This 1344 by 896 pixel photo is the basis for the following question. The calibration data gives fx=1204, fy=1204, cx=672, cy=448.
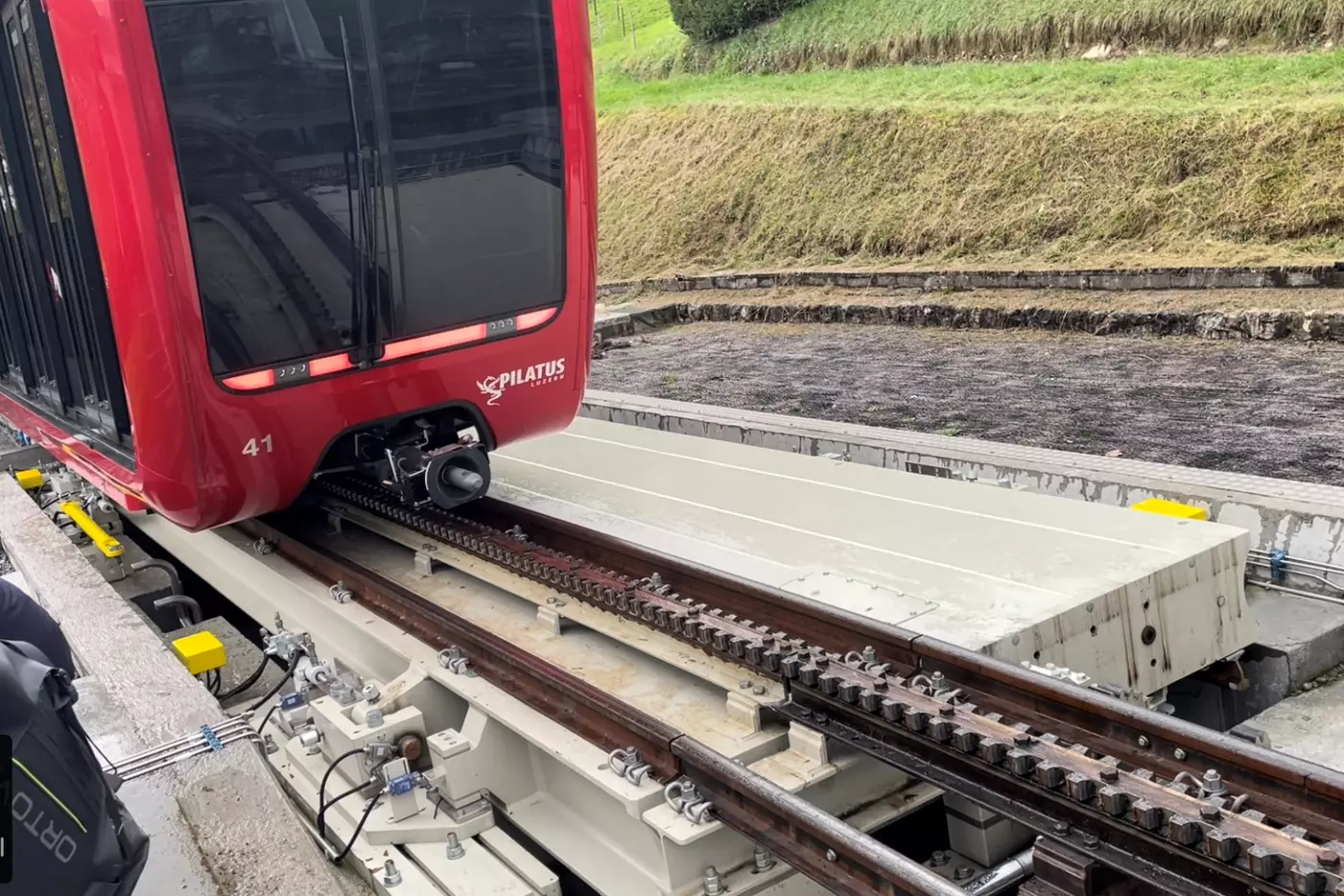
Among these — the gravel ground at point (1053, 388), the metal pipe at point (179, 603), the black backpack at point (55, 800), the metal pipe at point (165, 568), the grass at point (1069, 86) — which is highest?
the grass at point (1069, 86)

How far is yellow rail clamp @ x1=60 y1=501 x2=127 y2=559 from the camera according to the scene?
7301 mm

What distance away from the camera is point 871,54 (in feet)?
85.8

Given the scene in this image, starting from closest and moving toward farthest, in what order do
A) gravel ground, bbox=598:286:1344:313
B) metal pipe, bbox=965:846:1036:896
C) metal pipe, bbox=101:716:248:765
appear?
metal pipe, bbox=965:846:1036:896 → metal pipe, bbox=101:716:248:765 → gravel ground, bbox=598:286:1344:313

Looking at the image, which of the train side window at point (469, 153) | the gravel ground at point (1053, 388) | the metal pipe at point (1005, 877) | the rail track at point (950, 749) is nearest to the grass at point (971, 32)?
the gravel ground at point (1053, 388)

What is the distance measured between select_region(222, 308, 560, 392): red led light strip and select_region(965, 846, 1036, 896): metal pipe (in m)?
3.35

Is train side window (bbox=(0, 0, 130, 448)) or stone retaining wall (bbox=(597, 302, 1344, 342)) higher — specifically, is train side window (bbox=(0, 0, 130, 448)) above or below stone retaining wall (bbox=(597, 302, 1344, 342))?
above

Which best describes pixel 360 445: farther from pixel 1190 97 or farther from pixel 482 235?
pixel 1190 97

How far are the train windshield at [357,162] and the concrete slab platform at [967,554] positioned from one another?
1377 millimetres

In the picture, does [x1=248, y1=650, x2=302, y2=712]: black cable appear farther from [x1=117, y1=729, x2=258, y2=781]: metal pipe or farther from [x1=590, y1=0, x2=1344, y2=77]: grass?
[x1=590, y1=0, x2=1344, y2=77]: grass

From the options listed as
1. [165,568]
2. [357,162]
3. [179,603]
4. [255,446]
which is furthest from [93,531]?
[357,162]

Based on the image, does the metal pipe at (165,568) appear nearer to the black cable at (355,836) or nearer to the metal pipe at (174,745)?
the metal pipe at (174,745)

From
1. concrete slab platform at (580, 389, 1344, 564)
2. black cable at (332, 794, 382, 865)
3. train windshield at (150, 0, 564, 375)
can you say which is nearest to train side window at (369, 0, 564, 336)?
train windshield at (150, 0, 564, 375)

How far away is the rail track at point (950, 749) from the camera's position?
2.67 m

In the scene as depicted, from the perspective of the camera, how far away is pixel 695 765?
3.49 meters
